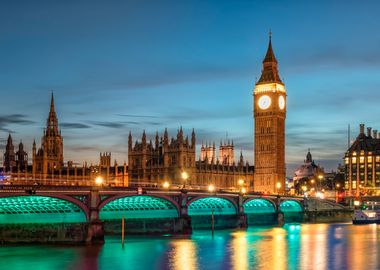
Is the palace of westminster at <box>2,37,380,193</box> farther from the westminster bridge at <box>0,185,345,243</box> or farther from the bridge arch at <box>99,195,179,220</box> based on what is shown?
the bridge arch at <box>99,195,179,220</box>

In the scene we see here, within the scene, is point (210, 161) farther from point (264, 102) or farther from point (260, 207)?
point (260, 207)

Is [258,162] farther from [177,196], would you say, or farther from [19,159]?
[177,196]

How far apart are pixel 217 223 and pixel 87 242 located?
120ft

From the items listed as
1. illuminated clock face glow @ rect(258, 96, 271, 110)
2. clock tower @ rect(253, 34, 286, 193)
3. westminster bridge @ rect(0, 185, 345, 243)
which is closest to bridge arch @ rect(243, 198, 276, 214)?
westminster bridge @ rect(0, 185, 345, 243)

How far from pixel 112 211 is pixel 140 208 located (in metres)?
3.76

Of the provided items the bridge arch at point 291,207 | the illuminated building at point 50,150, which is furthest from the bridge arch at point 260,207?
the illuminated building at point 50,150

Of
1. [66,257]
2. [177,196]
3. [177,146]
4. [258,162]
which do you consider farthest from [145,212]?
[258,162]

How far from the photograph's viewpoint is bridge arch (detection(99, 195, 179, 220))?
267 feet

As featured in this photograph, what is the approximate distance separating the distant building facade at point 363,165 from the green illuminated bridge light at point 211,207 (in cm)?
8060

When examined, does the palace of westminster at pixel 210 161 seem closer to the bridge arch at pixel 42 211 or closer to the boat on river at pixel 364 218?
the boat on river at pixel 364 218

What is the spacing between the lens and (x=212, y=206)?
335 ft

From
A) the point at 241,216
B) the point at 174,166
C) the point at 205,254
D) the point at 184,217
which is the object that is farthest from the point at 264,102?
the point at 205,254

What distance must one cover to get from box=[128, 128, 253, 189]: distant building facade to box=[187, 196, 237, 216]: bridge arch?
1229 inches

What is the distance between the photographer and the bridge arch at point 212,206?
97.2m
